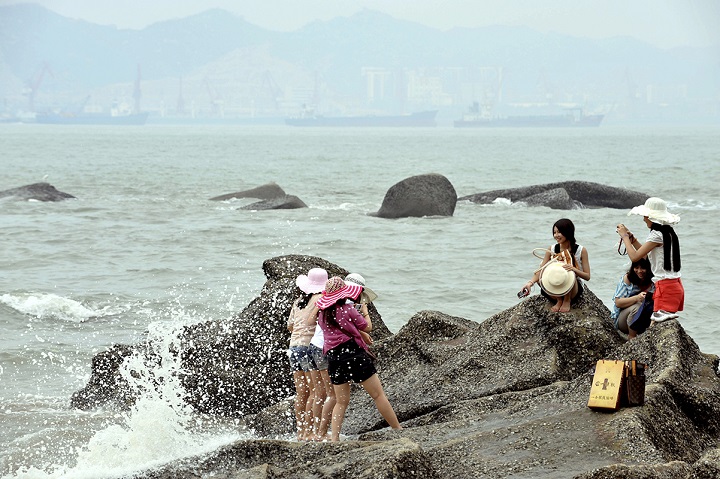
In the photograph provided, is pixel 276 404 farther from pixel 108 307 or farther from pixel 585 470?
pixel 108 307

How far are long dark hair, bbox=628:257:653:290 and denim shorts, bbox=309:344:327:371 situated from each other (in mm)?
2684

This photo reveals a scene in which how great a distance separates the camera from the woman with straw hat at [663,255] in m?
8.41

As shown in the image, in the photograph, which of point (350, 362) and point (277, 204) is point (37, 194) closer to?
point (277, 204)

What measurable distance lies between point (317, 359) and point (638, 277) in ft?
9.25

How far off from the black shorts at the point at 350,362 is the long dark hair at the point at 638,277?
250 cm

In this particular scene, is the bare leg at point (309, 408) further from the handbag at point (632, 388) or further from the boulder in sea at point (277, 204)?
the boulder in sea at point (277, 204)

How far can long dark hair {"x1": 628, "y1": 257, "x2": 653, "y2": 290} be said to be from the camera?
8844 millimetres

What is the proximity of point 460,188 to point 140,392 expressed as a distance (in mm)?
36589

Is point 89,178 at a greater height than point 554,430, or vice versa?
point 554,430

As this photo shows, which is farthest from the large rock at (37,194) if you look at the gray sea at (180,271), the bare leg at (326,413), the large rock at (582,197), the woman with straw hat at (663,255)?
the woman with straw hat at (663,255)

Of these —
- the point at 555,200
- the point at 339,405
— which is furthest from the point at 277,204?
the point at 339,405

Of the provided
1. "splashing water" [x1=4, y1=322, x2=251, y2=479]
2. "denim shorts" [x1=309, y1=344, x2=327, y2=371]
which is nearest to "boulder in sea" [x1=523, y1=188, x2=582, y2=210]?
"splashing water" [x1=4, y1=322, x2=251, y2=479]

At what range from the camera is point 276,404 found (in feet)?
29.9

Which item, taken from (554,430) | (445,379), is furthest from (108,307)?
(554,430)
